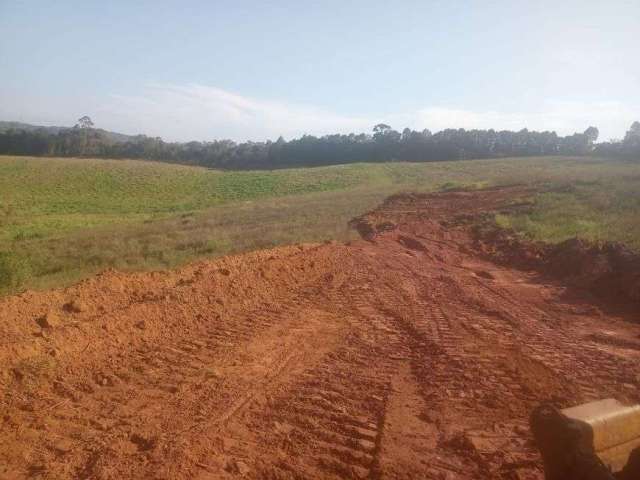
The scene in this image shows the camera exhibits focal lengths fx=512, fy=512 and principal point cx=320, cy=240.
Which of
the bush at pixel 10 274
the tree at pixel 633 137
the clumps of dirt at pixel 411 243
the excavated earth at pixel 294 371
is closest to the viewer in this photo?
the excavated earth at pixel 294 371

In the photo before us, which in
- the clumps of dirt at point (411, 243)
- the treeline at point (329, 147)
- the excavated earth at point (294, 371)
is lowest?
the excavated earth at point (294, 371)

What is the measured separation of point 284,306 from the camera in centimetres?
855

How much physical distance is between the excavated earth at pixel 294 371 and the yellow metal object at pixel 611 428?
0.61 metres

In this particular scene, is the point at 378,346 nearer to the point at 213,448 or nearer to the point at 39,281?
the point at 213,448

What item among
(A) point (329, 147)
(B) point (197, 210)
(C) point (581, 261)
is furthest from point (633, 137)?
(C) point (581, 261)

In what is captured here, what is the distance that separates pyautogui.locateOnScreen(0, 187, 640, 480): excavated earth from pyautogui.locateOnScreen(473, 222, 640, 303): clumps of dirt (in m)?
0.27

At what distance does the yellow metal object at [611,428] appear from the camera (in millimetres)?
3779

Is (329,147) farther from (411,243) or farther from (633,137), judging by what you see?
(411,243)

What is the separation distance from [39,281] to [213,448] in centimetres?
699

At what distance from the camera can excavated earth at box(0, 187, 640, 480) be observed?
4.36m

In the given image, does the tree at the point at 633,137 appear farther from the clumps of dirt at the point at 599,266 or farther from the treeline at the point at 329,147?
the clumps of dirt at the point at 599,266

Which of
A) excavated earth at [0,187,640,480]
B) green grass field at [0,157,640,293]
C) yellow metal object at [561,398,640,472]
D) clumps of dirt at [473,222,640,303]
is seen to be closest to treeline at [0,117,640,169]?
green grass field at [0,157,640,293]

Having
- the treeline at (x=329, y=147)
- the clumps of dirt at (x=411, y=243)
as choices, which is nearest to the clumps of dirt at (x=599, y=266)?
the clumps of dirt at (x=411, y=243)

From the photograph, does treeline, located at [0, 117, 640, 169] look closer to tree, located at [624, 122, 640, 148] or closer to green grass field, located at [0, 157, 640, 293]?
tree, located at [624, 122, 640, 148]
